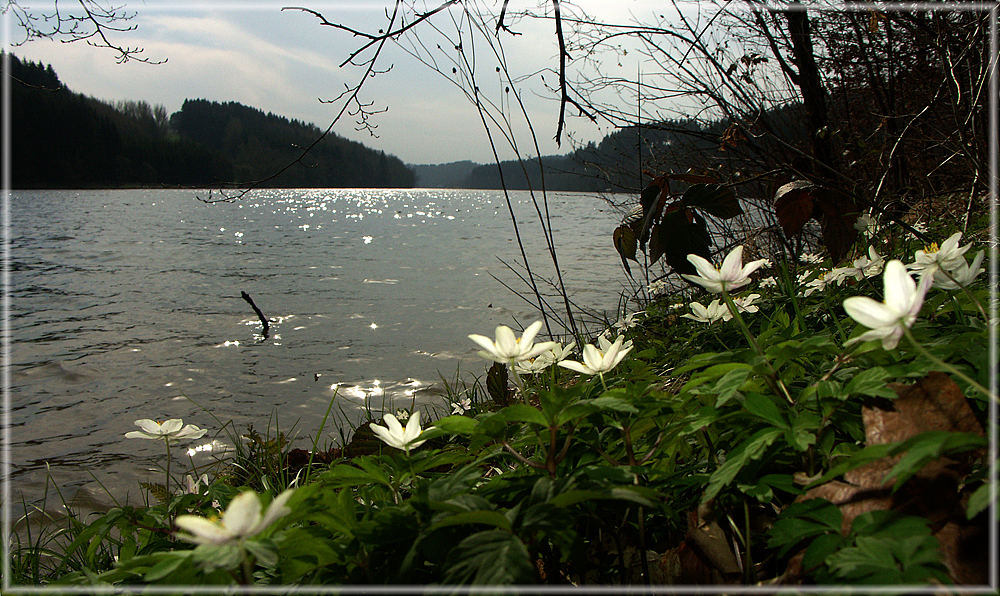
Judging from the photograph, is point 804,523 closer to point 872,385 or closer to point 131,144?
point 872,385

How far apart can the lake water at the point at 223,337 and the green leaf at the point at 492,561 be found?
9.09ft

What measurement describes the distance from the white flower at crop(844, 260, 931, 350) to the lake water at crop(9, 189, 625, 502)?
2.89 m

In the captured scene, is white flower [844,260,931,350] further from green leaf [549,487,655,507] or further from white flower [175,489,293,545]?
white flower [175,489,293,545]

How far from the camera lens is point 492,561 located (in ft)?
2.17

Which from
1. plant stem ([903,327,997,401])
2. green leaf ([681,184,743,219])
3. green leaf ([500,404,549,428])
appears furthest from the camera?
green leaf ([681,184,743,219])

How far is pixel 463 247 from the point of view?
18281 mm

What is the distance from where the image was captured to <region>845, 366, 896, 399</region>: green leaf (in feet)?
2.67

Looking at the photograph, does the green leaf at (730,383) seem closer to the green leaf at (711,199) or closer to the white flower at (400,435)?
the white flower at (400,435)

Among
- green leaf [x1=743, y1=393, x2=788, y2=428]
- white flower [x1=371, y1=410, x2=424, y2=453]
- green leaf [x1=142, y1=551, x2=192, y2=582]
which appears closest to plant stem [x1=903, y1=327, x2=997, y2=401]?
green leaf [x1=743, y1=393, x2=788, y2=428]

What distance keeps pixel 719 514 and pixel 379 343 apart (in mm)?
6493

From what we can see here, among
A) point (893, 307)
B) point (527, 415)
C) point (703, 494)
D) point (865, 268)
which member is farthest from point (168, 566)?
point (865, 268)

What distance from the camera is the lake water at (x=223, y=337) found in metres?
4.57

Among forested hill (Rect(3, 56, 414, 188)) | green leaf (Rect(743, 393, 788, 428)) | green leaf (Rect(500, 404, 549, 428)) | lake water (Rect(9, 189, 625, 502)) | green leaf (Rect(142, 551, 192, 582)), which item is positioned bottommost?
lake water (Rect(9, 189, 625, 502))

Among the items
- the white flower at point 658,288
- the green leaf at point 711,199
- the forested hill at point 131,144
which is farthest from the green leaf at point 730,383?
the forested hill at point 131,144
